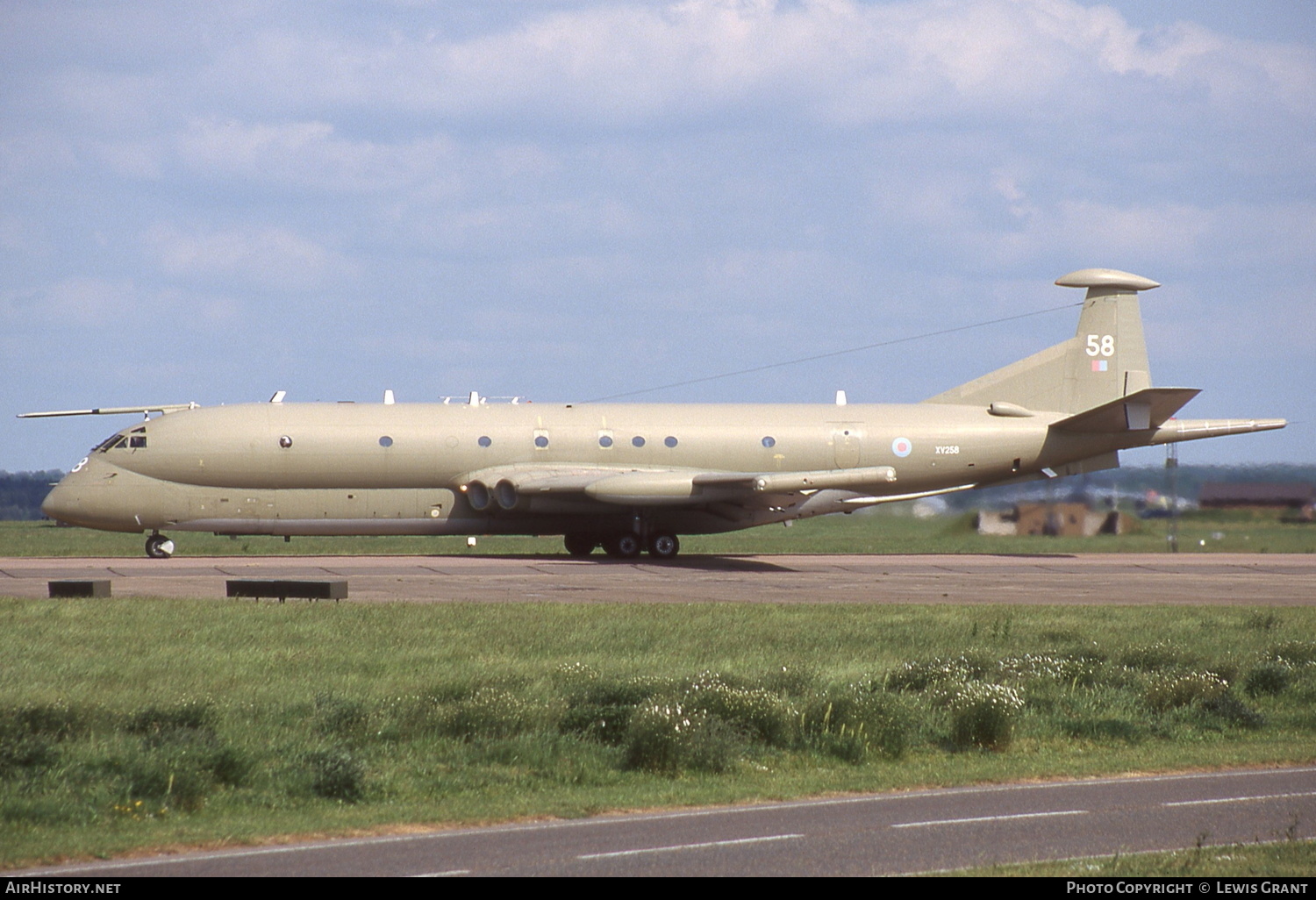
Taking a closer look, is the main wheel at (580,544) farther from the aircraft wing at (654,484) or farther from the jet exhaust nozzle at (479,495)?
the jet exhaust nozzle at (479,495)

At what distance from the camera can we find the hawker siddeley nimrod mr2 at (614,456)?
3647 centimetres

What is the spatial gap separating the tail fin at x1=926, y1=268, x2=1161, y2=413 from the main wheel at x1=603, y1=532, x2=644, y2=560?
10458 millimetres

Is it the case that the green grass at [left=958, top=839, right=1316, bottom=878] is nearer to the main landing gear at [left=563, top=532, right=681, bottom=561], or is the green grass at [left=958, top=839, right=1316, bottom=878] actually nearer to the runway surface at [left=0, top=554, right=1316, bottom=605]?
the runway surface at [left=0, top=554, right=1316, bottom=605]

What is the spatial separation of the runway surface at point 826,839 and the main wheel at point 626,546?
25645mm

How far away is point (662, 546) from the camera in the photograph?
38312 mm

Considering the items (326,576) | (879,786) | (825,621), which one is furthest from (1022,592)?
(879,786)

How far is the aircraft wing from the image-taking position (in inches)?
1416

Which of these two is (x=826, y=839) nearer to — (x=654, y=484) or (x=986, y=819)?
(x=986, y=819)

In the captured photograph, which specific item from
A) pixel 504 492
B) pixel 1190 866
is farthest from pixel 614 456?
pixel 1190 866

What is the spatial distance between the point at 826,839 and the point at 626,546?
27.9 metres

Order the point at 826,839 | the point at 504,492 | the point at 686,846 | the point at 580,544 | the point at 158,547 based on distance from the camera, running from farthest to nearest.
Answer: the point at 580,544
the point at 158,547
the point at 504,492
the point at 826,839
the point at 686,846

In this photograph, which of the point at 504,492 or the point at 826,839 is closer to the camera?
the point at 826,839

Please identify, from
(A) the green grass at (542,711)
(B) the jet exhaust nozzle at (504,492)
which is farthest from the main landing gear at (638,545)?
(A) the green grass at (542,711)

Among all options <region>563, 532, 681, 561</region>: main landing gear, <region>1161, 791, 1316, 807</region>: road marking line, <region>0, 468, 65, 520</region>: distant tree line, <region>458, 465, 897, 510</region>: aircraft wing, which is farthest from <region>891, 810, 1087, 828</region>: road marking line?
<region>0, 468, 65, 520</region>: distant tree line
